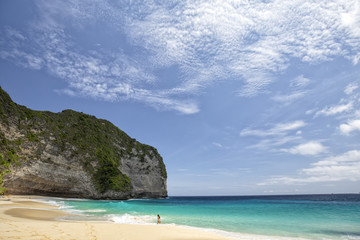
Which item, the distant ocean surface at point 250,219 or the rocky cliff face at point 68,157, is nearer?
the distant ocean surface at point 250,219

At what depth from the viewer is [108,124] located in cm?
8500

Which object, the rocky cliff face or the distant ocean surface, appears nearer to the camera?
the distant ocean surface

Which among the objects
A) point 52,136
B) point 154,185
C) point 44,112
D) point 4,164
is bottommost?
point 154,185

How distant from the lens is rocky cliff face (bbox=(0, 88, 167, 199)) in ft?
145

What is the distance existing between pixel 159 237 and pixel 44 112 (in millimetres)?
64384

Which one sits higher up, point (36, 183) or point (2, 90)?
point (2, 90)

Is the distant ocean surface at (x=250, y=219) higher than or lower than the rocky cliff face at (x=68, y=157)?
lower

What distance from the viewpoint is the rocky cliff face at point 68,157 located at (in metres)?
44.1

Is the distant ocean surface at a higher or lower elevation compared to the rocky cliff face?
lower

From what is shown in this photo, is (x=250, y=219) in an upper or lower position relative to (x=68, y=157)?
lower

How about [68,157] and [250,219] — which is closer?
[250,219]

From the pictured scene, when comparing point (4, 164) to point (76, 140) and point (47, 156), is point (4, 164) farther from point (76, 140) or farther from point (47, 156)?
point (76, 140)

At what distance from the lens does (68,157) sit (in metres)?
55.7

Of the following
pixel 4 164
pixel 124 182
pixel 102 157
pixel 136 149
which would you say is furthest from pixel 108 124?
pixel 4 164
